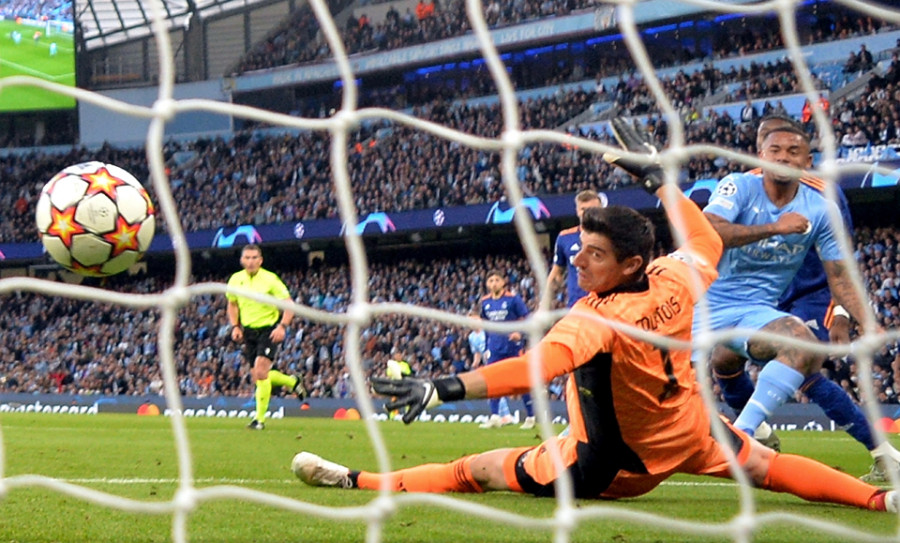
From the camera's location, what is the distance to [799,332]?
501 cm

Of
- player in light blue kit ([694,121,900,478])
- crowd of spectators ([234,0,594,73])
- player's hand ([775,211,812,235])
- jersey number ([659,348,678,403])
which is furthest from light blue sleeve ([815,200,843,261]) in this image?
crowd of spectators ([234,0,594,73])

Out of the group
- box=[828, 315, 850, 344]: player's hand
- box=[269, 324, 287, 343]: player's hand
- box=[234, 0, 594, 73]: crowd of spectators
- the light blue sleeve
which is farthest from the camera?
box=[234, 0, 594, 73]: crowd of spectators

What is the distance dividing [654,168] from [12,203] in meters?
30.9

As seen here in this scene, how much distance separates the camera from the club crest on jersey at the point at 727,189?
17.5 feet

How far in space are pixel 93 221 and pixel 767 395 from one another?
3.58 metres

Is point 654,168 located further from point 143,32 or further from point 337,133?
point 143,32

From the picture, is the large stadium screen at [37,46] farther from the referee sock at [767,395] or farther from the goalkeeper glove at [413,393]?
the goalkeeper glove at [413,393]

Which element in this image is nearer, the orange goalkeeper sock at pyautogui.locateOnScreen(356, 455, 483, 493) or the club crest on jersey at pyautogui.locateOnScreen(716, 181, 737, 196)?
the orange goalkeeper sock at pyautogui.locateOnScreen(356, 455, 483, 493)

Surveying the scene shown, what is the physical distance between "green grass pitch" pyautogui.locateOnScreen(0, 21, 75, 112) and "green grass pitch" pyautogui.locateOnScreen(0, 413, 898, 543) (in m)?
24.8

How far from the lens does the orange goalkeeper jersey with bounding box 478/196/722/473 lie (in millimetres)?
3795

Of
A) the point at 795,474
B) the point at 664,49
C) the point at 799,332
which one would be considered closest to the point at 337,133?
the point at 795,474

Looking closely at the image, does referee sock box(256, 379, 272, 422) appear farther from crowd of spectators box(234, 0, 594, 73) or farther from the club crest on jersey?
crowd of spectators box(234, 0, 594, 73)

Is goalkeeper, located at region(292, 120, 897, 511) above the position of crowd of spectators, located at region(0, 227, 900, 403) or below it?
above

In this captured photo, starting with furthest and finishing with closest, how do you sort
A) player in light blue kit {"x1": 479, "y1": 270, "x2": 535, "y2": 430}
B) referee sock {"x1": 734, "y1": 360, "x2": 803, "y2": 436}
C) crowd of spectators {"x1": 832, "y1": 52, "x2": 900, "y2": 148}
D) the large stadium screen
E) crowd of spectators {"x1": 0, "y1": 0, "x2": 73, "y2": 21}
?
crowd of spectators {"x1": 0, "y1": 0, "x2": 73, "y2": 21} < the large stadium screen < crowd of spectators {"x1": 832, "y1": 52, "x2": 900, "y2": 148} < player in light blue kit {"x1": 479, "y1": 270, "x2": 535, "y2": 430} < referee sock {"x1": 734, "y1": 360, "x2": 803, "y2": 436}
